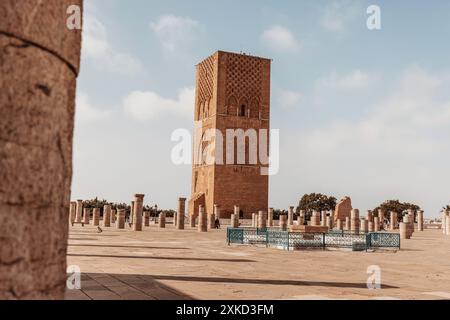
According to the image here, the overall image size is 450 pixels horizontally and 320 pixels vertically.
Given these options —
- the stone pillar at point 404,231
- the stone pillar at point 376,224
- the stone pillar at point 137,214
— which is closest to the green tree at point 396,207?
the stone pillar at point 376,224

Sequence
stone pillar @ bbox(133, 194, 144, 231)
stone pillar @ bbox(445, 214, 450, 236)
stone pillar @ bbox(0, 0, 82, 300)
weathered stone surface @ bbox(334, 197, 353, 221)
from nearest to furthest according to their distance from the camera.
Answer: stone pillar @ bbox(0, 0, 82, 300) < stone pillar @ bbox(133, 194, 144, 231) < stone pillar @ bbox(445, 214, 450, 236) < weathered stone surface @ bbox(334, 197, 353, 221)

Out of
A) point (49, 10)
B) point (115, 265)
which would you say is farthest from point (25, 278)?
point (115, 265)

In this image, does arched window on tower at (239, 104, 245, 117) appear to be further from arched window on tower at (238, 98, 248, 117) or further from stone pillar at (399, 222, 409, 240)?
stone pillar at (399, 222, 409, 240)

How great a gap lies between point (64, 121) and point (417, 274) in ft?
21.8

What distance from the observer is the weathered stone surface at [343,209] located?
30.6 meters

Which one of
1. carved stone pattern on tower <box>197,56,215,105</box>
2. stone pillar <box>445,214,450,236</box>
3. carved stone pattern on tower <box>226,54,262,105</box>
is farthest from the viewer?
carved stone pattern on tower <box>197,56,215,105</box>

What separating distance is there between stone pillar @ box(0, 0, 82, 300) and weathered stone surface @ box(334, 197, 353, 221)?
30.2 m

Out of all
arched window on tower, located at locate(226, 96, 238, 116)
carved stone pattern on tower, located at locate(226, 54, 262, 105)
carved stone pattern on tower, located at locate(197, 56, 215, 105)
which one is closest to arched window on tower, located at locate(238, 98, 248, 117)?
carved stone pattern on tower, located at locate(226, 54, 262, 105)

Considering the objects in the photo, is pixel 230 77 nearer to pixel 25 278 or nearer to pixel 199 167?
pixel 199 167

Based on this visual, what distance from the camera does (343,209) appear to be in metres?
30.8

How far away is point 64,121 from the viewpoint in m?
1.59

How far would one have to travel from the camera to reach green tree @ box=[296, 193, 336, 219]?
4634 centimetres

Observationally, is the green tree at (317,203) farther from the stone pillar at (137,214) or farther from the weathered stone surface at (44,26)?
the weathered stone surface at (44,26)

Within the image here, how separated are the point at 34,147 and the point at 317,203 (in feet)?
152
